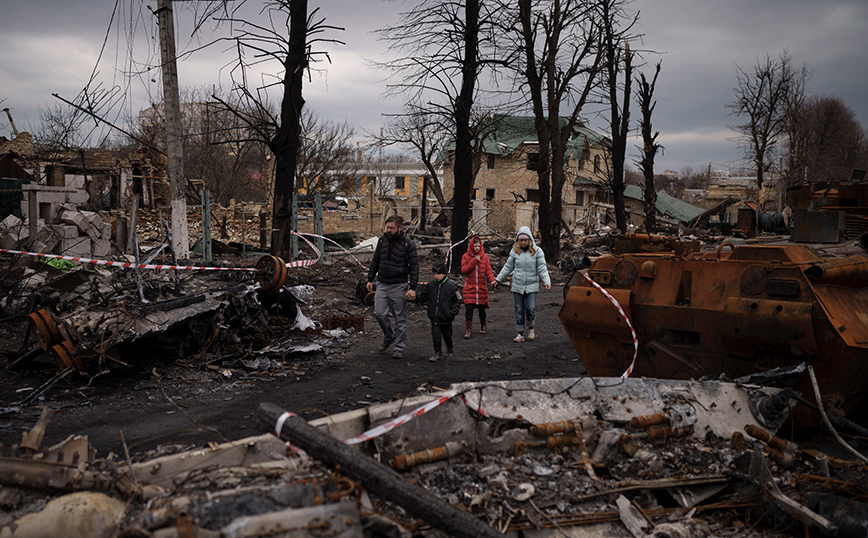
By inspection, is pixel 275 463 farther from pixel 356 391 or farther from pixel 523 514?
pixel 356 391

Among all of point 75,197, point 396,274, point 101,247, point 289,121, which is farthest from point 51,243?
point 396,274

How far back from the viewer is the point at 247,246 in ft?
63.3

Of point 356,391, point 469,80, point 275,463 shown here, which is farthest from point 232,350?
point 469,80

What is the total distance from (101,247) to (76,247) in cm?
94

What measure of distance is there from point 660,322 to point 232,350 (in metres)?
5.23

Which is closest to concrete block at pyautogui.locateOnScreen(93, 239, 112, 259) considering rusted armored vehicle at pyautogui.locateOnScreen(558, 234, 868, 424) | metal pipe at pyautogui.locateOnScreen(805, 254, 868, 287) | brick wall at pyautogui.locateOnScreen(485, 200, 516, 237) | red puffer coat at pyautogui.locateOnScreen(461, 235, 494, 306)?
red puffer coat at pyautogui.locateOnScreen(461, 235, 494, 306)

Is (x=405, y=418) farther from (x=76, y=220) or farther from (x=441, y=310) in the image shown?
(x=76, y=220)

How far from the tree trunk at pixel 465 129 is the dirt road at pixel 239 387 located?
7.15m

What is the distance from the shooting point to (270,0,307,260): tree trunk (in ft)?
35.9

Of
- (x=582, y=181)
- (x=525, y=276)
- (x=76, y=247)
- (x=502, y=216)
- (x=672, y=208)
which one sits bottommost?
(x=525, y=276)


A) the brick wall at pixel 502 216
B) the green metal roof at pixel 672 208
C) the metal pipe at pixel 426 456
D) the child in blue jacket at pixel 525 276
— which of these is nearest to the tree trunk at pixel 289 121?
the child in blue jacket at pixel 525 276

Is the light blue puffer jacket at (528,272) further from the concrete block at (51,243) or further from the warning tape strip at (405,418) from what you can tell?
the concrete block at (51,243)

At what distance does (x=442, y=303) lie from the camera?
8.18 metres

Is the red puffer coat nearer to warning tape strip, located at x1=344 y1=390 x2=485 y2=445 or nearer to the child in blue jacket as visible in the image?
the child in blue jacket
